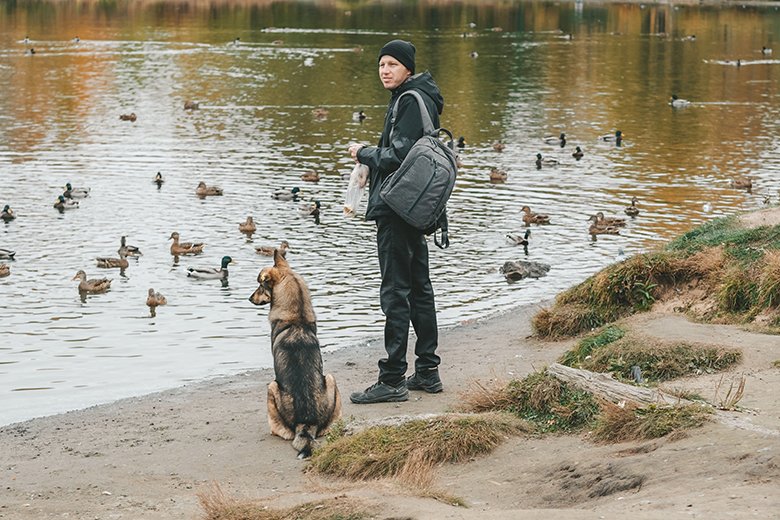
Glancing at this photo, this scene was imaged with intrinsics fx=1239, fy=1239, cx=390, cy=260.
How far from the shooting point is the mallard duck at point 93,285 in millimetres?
19438

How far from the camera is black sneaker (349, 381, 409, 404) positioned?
1050cm

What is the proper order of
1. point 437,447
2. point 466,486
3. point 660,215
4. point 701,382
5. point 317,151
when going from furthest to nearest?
point 317,151
point 660,215
point 701,382
point 437,447
point 466,486

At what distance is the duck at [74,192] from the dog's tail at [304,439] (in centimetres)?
1849

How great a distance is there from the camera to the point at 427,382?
10.9 metres

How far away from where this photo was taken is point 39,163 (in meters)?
→ 33.0

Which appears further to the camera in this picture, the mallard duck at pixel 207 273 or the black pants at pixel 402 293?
the mallard duck at pixel 207 273

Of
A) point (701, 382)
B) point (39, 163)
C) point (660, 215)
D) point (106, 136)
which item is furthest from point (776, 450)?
point (106, 136)

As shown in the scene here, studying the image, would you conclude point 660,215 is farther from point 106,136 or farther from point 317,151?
point 106,136

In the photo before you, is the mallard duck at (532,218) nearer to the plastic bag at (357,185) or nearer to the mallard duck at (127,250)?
the mallard duck at (127,250)

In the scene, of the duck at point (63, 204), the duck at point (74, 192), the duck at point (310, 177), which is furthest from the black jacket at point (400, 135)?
the duck at point (310, 177)

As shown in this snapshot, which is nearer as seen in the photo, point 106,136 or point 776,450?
point 776,450

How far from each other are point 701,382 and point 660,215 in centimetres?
1642

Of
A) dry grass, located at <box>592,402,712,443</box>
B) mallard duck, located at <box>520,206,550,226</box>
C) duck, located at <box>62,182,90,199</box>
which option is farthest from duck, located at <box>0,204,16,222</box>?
dry grass, located at <box>592,402,712,443</box>

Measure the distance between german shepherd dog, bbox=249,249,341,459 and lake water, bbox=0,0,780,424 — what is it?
425 centimetres
